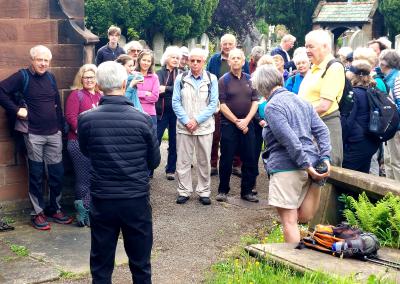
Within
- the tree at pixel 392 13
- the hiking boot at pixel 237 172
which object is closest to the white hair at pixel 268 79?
the hiking boot at pixel 237 172

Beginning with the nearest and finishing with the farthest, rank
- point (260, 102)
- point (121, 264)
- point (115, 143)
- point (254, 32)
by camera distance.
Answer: point (115, 143) < point (121, 264) < point (260, 102) < point (254, 32)

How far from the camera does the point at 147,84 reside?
9.06 meters

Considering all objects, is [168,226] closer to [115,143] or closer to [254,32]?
[115,143]

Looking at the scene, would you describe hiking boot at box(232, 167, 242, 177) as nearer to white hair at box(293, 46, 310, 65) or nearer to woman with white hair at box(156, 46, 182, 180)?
woman with white hair at box(156, 46, 182, 180)

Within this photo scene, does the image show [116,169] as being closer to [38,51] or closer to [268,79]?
[268,79]

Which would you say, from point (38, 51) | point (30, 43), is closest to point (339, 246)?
point (38, 51)

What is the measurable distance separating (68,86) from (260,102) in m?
2.61

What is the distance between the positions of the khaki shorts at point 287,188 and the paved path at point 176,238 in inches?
38.5

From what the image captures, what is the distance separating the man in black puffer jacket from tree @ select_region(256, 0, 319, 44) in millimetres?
31095

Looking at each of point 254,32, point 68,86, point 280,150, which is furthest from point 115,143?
point 254,32

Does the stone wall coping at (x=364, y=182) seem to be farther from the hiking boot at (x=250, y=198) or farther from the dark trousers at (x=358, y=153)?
the hiking boot at (x=250, y=198)

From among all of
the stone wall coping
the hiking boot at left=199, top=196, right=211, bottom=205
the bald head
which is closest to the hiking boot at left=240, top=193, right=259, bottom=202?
the hiking boot at left=199, top=196, right=211, bottom=205

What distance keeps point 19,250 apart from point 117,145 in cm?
240

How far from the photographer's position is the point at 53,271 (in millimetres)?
6207
